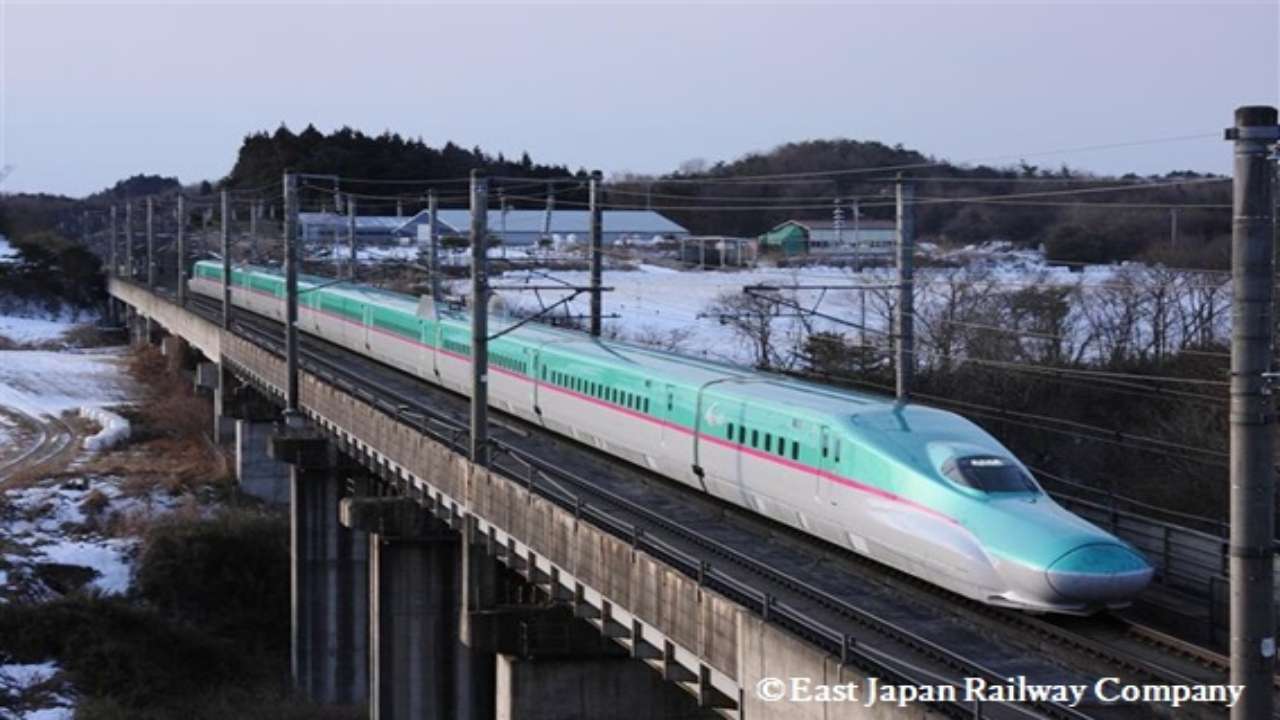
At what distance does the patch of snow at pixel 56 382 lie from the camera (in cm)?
9450

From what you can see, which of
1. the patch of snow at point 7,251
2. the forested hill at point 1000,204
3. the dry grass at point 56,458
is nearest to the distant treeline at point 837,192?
the forested hill at point 1000,204

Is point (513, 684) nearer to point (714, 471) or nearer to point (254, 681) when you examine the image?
point (714, 471)

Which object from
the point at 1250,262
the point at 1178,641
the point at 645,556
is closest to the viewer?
the point at 1250,262

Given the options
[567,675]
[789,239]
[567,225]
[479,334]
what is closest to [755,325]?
[789,239]

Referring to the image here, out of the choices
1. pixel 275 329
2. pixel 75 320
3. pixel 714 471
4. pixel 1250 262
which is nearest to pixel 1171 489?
pixel 714 471

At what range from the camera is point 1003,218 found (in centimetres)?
8450

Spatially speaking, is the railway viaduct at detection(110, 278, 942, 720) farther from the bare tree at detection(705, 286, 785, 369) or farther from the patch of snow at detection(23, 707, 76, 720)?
the bare tree at detection(705, 286, 785, 369)

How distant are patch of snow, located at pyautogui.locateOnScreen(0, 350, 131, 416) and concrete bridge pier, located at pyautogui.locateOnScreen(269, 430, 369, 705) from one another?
4177 cm

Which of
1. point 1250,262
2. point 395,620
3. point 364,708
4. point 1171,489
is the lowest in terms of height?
point 364,708

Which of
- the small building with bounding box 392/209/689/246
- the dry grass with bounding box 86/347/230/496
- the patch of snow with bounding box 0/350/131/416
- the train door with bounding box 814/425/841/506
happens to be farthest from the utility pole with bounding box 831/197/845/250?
the small building with bounding box 392/209/689/246

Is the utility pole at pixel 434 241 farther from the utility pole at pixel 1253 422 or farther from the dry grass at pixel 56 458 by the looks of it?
the utility pole at pixel 1253 422

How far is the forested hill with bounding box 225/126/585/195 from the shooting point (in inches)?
5969

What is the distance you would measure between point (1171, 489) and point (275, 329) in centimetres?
4963

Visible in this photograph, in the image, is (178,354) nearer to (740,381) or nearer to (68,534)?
(68,534)
